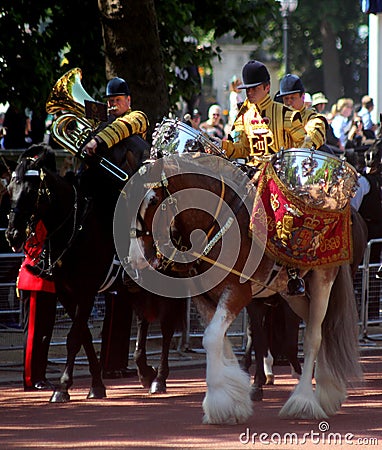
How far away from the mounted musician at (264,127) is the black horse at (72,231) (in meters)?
1.43

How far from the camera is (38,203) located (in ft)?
33.2

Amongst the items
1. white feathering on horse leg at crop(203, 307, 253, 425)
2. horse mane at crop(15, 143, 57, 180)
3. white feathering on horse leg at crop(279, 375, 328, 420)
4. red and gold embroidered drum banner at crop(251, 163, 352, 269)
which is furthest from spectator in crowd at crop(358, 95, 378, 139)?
white feathering on horse leg at crop(203, 307, 253, 425)

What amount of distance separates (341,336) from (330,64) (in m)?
46.6

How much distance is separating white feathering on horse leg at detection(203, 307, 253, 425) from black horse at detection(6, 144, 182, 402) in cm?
198

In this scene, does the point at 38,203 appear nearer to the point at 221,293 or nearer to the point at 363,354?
the point at 221,293

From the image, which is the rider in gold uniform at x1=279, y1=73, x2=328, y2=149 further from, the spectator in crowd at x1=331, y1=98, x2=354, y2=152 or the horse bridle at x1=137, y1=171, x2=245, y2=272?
the spectator in crowd at x1=331, y1=98, x2=354, y2=152

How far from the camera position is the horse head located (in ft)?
32.5

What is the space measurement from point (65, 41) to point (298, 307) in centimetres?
781

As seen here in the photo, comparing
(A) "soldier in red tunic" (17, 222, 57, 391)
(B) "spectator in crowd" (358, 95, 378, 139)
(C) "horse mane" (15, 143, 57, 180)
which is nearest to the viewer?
(C) "horse mane" (15, 143, 57, 180)

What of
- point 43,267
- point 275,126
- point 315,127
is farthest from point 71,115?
point 315,127

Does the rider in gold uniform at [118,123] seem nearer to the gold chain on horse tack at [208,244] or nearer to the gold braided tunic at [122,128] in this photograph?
the gold braided tunic at [122,128]

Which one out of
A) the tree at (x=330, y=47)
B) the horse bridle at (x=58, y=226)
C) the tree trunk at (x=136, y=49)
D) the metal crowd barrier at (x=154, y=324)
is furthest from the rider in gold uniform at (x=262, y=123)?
the tree at (x=330, y=47)

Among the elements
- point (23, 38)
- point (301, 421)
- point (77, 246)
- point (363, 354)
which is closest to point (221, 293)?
point (301, 421)

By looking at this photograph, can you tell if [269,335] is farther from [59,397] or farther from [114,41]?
[114,41]
